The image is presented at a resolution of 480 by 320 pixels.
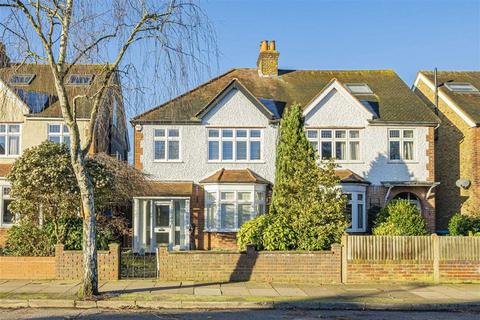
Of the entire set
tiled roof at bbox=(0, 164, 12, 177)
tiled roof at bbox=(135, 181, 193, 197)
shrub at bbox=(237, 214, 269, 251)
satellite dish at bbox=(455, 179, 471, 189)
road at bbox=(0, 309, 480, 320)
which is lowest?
road at bbox=(0, 309, 480, 320)

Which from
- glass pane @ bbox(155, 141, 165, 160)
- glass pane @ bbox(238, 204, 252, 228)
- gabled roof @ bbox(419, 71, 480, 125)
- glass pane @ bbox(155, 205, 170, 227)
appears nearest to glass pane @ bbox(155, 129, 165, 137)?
glass pane @ bbox(155, 141, 165, 160)

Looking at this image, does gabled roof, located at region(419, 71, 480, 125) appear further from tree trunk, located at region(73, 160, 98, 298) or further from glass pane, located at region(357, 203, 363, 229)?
tree trunk, located at region(73, 160, 98, 298)

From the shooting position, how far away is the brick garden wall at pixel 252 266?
16.6 meters

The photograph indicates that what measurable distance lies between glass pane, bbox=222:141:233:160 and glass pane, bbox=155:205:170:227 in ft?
11.2

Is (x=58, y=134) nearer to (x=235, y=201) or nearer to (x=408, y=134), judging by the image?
(x=235, y=201)

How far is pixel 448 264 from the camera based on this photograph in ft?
55.2

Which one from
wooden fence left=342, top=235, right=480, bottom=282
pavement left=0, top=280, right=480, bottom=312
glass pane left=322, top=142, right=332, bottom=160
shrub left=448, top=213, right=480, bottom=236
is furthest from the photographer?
glass pane left=322, top=142, right=332, bottom=160

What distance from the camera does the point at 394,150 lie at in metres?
26.3

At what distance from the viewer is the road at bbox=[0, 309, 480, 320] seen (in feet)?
38.9

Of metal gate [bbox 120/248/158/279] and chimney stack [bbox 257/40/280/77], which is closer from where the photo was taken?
metal gate [bbox 120/248/158/279]

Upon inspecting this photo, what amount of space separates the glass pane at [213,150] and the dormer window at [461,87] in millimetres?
12965

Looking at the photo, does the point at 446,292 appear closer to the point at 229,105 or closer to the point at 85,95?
the point at 85,95

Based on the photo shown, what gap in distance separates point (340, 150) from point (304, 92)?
12.8 feet

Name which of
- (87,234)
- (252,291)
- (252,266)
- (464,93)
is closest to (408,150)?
(464,93)
